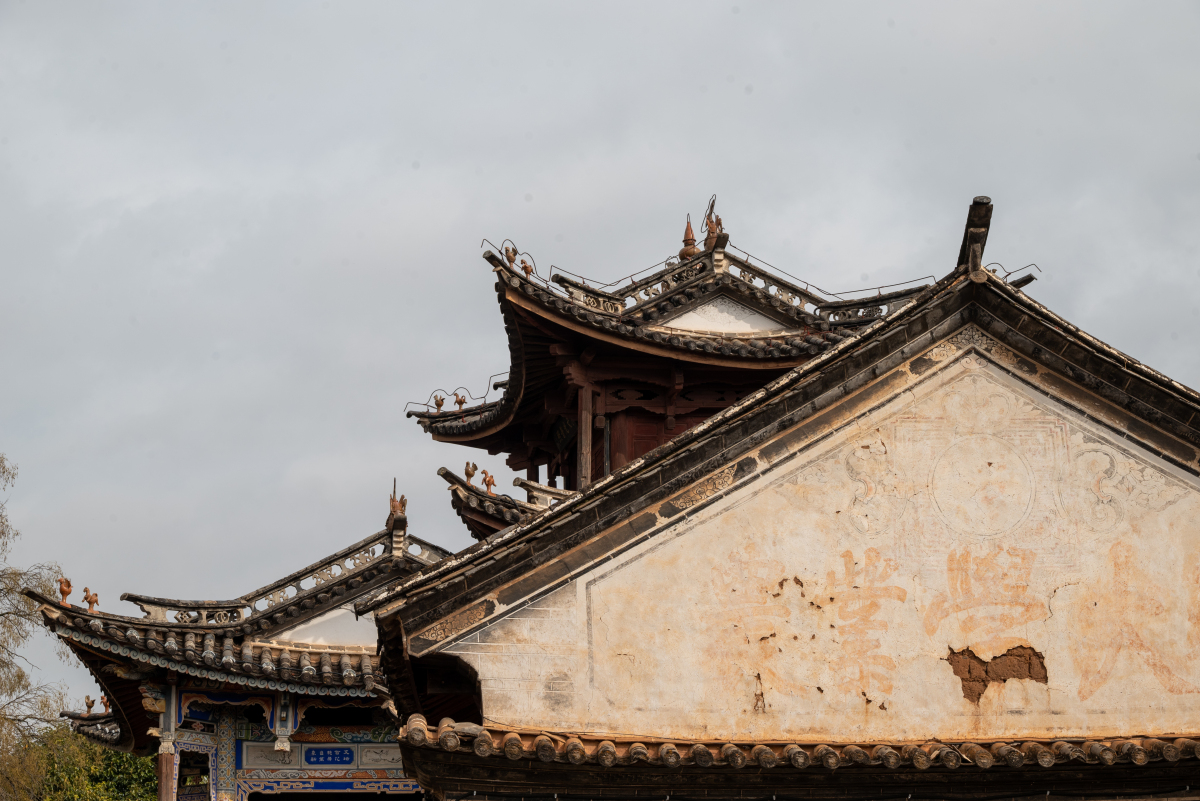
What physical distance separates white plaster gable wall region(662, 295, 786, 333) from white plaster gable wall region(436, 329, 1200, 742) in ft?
32.8

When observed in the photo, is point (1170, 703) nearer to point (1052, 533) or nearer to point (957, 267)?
point (1052, 533)

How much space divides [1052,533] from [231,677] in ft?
34.7

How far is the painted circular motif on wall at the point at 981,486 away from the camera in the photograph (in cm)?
1039

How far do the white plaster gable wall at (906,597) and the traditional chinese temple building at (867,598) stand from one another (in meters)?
0.02

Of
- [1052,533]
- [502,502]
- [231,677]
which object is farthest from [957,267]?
[231,677]

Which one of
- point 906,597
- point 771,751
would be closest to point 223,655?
point 771,751

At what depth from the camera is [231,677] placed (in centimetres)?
1658

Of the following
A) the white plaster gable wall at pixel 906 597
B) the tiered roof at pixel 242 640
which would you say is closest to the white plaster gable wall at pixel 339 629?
the tiered roof at pixel 242 640

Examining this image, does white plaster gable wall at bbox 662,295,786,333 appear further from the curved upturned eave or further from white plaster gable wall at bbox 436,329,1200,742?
white plaster gable wall at bbox 436,329,1200,742

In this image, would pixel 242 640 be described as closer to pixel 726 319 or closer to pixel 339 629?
pixel 339 629

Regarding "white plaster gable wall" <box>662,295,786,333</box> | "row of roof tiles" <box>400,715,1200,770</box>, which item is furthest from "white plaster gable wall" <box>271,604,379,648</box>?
"row of roof tiles" <box>400,715,1200,770</box>

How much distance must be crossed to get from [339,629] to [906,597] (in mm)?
10302

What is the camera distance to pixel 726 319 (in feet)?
68.7

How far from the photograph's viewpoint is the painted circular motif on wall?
1039 centimetres
